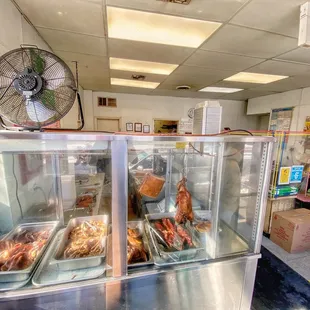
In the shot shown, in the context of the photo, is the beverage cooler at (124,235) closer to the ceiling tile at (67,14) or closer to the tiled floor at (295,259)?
the ceiling tile at (67,14)

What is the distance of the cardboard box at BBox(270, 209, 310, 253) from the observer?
7.90 ft

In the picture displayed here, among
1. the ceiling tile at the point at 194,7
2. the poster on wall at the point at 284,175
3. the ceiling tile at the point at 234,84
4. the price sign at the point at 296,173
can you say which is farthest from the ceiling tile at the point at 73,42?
the price sign at the point at 296,173

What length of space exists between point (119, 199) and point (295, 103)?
5585 millimetres

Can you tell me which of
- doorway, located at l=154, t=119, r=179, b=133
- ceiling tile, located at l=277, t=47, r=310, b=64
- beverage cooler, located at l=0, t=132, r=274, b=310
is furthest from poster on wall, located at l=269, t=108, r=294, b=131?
beverage cooler, located at l=0, t=132, r=274, b=310

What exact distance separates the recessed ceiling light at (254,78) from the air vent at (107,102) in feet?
11.1

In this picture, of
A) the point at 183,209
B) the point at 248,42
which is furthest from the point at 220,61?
the point at 183,209

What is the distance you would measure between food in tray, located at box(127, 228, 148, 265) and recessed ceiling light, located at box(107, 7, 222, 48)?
6.72 ft

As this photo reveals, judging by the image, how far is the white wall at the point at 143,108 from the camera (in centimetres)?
524

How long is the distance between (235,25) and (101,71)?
7.97 ft

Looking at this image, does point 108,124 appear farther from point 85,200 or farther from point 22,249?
point 22,249

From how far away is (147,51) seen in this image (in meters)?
2.41

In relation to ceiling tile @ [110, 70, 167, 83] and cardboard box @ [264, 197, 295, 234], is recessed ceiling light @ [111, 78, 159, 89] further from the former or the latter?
cardboard box @ [264, 197, 295, 234]

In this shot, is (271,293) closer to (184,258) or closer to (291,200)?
(184,258)

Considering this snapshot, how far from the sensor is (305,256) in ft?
7.79
